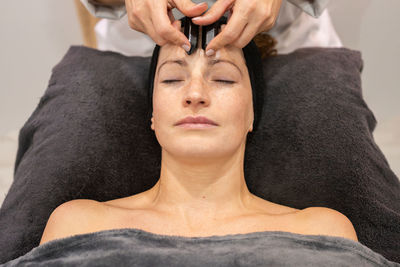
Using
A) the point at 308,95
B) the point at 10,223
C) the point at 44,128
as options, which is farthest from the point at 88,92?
the point at 308,95

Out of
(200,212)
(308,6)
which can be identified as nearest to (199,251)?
(200,212)

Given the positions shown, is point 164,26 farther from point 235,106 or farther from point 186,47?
point 235,106

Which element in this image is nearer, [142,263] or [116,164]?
[142,263]


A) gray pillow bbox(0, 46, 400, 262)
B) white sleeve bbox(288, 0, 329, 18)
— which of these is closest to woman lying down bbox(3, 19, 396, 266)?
gray pillow bbox(0, 46, 400, 262)

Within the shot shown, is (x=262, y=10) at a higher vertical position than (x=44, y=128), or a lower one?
higher

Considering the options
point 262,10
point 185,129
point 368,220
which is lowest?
point 368,220

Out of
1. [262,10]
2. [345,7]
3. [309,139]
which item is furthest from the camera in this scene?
[345,7]

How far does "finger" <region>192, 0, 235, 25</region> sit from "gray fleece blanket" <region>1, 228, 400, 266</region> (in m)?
0.53

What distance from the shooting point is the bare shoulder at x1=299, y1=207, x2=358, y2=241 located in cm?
118

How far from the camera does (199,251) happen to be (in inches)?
41.2

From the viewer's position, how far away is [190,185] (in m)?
1.27

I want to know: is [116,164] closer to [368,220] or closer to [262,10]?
[262,10]

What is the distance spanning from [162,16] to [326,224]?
675 millimetres

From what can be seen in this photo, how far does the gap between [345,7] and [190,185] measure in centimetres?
120
